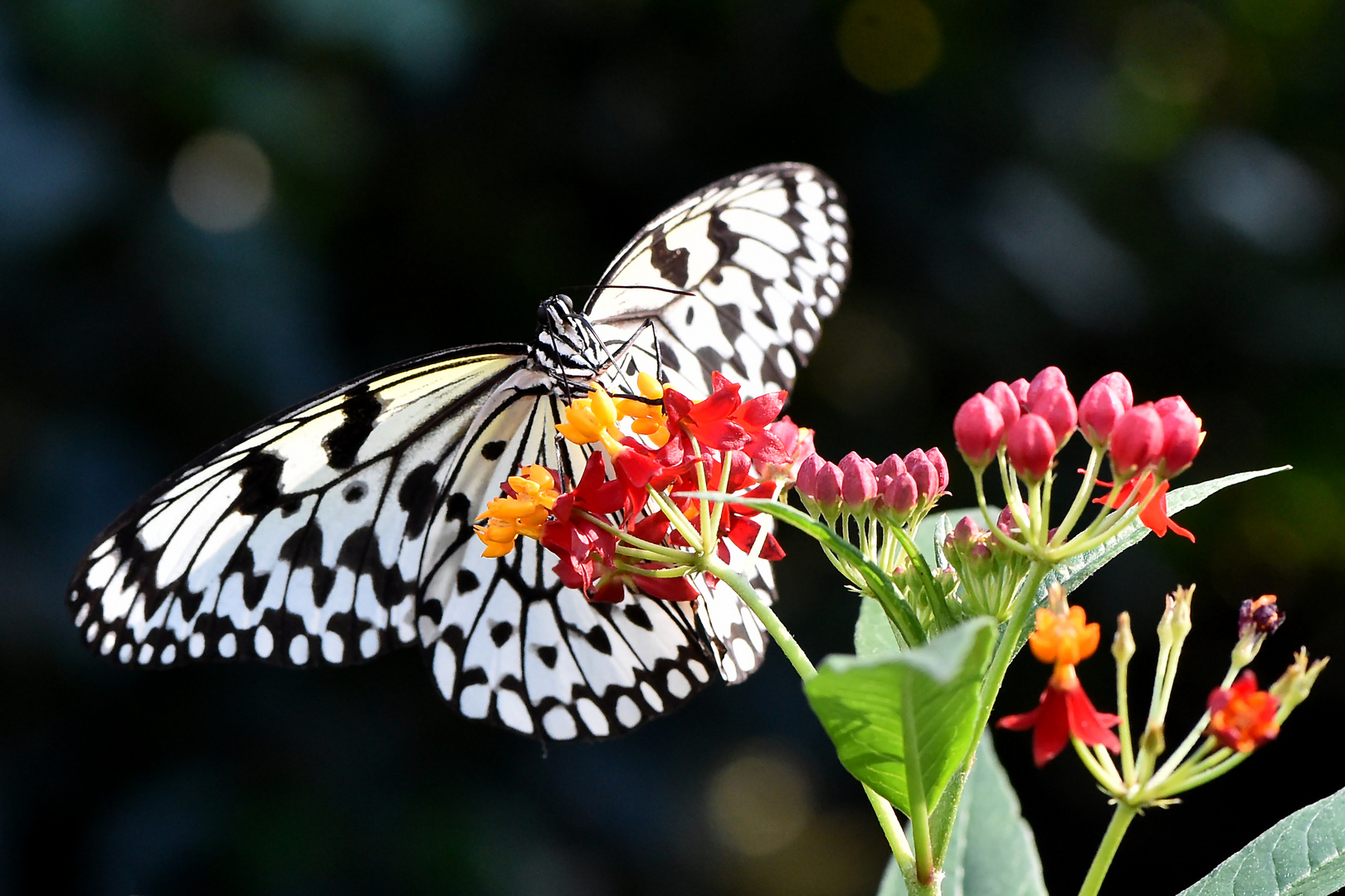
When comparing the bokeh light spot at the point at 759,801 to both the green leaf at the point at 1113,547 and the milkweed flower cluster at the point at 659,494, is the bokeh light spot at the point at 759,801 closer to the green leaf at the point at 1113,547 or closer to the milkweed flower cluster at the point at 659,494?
the milkweed flower cluster at the point at 659,494

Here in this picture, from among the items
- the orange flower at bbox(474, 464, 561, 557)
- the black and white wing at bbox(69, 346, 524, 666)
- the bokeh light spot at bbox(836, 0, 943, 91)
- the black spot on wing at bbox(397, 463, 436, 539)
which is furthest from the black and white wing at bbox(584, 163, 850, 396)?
the bokeh light spot at bbox(836, 0, 943, 91)

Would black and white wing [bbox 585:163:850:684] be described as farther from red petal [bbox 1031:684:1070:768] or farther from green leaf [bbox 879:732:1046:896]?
red petal [bbox 1031:684:1070:768]

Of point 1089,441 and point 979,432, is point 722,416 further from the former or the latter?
point 1089,441

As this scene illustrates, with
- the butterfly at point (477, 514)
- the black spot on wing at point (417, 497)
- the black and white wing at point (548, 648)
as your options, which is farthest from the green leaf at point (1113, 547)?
the black spot on wing at point (417, 497)

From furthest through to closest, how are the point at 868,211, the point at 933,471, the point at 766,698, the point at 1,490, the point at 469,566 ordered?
the point at 868,211 → the point at 766,698 → the point at 1,490 → the point at 469,566 → the point at 933,471

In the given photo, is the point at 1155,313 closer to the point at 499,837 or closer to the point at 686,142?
the point at 686,142

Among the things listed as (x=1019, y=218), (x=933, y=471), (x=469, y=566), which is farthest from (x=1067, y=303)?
(x=933, y=471)

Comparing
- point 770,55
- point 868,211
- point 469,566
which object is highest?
point 770,55
